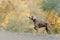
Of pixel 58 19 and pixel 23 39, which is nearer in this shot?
pixel 23 39

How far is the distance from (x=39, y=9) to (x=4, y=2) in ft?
4.20

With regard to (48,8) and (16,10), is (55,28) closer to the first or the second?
(48,8)

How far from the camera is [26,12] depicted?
6.82m

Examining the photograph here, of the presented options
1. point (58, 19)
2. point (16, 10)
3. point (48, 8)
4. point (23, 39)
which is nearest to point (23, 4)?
point (16, 10)

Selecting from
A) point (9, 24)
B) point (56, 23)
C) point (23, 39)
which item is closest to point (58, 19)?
point (56, 23)

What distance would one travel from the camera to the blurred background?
6410 millimetres

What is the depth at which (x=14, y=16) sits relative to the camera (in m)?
6.63

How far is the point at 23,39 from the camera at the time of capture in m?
1.56

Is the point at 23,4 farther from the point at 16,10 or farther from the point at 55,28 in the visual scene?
the point at 55,28

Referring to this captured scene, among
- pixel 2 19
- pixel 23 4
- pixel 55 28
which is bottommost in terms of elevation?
pixel 55 28

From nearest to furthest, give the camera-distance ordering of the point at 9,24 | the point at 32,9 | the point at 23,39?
the point at 23,39, the point at 9,24, the point at 32,9

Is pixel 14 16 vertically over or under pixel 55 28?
over

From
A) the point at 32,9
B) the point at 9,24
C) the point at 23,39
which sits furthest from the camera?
the point at 32,9

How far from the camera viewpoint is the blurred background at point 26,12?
21.0 ft
